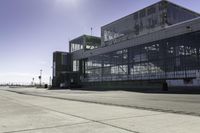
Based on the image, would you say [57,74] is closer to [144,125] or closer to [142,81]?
[142,81]

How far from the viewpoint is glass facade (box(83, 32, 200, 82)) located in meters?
55.5

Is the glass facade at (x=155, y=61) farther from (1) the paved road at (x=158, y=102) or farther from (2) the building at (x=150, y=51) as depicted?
(1) the paved road at (x=158, y=102)

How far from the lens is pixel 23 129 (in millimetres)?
7965

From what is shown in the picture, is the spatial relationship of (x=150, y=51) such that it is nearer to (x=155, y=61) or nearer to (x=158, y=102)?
(x=155, y=61)

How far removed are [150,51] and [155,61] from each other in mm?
3390

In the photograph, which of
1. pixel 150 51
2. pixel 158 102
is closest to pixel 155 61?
pixel 150 51

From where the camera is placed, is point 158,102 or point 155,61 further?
point 155,61

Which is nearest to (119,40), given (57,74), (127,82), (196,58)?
(127,82)

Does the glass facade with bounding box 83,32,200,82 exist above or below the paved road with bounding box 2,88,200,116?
above

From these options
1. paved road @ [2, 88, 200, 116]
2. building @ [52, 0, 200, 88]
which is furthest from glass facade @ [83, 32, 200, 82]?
paved road @ [2, 88, 200, 116]

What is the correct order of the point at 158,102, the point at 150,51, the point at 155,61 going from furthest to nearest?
1. the point at 150,51
2. the point at 155,61
3. the point at 158,102

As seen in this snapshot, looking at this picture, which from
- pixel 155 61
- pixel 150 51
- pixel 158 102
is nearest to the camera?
pixel 158 102

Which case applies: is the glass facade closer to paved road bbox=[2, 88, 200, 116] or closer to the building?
the building

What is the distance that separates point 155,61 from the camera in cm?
6438
